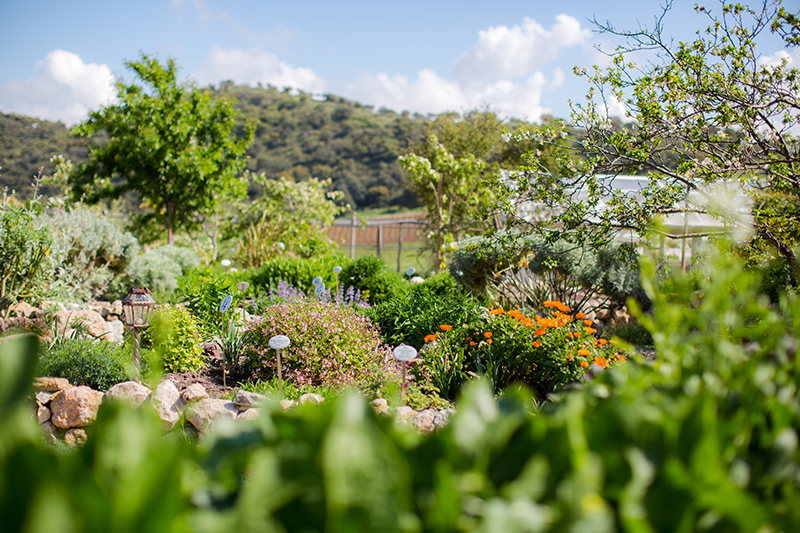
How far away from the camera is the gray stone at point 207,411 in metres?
3.04

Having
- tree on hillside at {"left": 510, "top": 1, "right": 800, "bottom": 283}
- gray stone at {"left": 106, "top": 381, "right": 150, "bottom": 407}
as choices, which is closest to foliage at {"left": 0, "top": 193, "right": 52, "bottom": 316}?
gray stone at {"left": 106, "top": 381, "right": 150, "bottom": 407}

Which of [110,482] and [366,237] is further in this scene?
[366,237]

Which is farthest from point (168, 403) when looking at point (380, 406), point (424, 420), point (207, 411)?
point (424, 420)

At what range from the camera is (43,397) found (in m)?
3.33

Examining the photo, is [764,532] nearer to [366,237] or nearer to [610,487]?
[610,487]

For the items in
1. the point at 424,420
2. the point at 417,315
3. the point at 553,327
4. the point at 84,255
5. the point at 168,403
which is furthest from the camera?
the point at 84,255

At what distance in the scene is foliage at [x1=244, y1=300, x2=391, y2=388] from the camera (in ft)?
12.0

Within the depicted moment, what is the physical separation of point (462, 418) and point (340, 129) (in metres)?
45.0

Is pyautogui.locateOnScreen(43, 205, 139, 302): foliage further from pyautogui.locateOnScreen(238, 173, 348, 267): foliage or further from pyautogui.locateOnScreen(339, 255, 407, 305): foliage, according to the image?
pyautogui.locateOnScreen(339, 255, 407, 305): foliage

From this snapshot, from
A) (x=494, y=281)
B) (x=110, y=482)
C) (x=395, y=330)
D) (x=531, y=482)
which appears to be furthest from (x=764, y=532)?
(x=494, y=281)

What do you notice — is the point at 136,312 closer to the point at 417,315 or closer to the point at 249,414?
the point at 249,414

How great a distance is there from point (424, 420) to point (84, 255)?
19.4 feet

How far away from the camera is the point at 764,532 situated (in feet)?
2.19

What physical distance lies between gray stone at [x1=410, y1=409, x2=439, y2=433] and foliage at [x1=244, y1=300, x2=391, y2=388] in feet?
2.27
